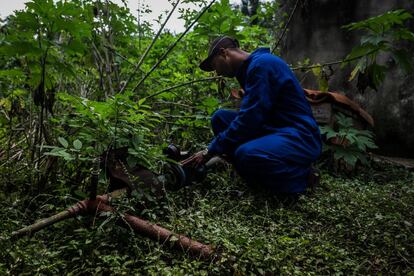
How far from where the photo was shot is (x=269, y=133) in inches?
128

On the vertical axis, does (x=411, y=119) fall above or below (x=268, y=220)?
above

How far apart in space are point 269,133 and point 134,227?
1.61 metres

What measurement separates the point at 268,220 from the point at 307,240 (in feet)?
1.32

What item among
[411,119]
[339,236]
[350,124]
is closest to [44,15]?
[339,236]


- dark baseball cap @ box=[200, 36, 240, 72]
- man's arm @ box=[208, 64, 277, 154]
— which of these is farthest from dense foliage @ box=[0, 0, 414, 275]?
man's arm @ box=[208, 64, 277, 154]

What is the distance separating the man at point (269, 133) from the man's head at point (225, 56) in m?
0.01

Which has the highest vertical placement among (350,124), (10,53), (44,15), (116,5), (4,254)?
(116,5)

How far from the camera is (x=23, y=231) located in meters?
1.96

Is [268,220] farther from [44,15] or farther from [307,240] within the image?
[44,15]

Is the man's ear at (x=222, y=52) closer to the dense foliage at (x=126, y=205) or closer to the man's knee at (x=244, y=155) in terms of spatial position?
the dense foliage at (x=126, y=205)

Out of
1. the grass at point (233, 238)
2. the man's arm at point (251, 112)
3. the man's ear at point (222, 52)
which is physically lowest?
the grass at point (233, 238)

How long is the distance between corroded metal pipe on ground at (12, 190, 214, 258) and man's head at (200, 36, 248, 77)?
169 centimetres

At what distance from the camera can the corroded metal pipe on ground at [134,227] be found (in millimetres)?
1963

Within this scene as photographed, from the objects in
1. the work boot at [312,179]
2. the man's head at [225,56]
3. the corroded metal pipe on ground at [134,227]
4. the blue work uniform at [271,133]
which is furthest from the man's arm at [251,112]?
the corroded metal pipe on ground at [134,227]
